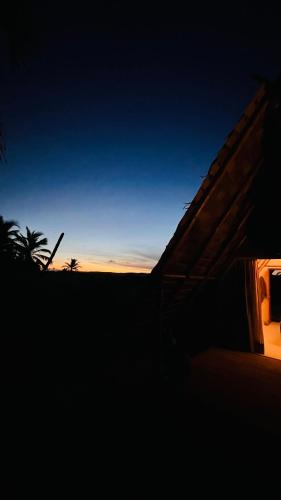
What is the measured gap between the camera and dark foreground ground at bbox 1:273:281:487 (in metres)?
2.81

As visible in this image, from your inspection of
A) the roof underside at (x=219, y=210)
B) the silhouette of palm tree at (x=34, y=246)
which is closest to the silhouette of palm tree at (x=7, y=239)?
the silhouette of palm tree at (x=34, y=246)

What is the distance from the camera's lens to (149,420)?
347cm

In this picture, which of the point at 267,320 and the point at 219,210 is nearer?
the point at 219,210

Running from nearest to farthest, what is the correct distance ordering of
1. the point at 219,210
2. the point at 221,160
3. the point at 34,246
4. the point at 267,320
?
the point at 221,160, the point at 219,210, the point at 267,320, the point at 34,246

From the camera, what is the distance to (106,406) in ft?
12.6

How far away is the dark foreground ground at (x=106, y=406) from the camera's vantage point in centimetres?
281

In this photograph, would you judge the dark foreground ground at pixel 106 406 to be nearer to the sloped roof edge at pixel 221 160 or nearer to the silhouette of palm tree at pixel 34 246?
the sloped roof edge at pixel 221 160

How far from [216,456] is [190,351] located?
4184 mm

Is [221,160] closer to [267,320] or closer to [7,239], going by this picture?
[267,320]

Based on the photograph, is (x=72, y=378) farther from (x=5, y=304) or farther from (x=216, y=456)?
(x=5, y=304)

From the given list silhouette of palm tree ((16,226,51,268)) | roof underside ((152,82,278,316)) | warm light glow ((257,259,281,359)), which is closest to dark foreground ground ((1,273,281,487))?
roof underside ((152,82,278,316))

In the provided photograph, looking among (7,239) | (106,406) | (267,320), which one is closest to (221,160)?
(106,406)

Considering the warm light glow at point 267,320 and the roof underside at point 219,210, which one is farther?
the warm light glow at point 267,320

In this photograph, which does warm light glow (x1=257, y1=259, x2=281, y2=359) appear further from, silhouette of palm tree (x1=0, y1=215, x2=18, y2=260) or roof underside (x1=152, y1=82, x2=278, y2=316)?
silhouette of palm tree (x1=0, y1=215, x2=18, y2=260)
